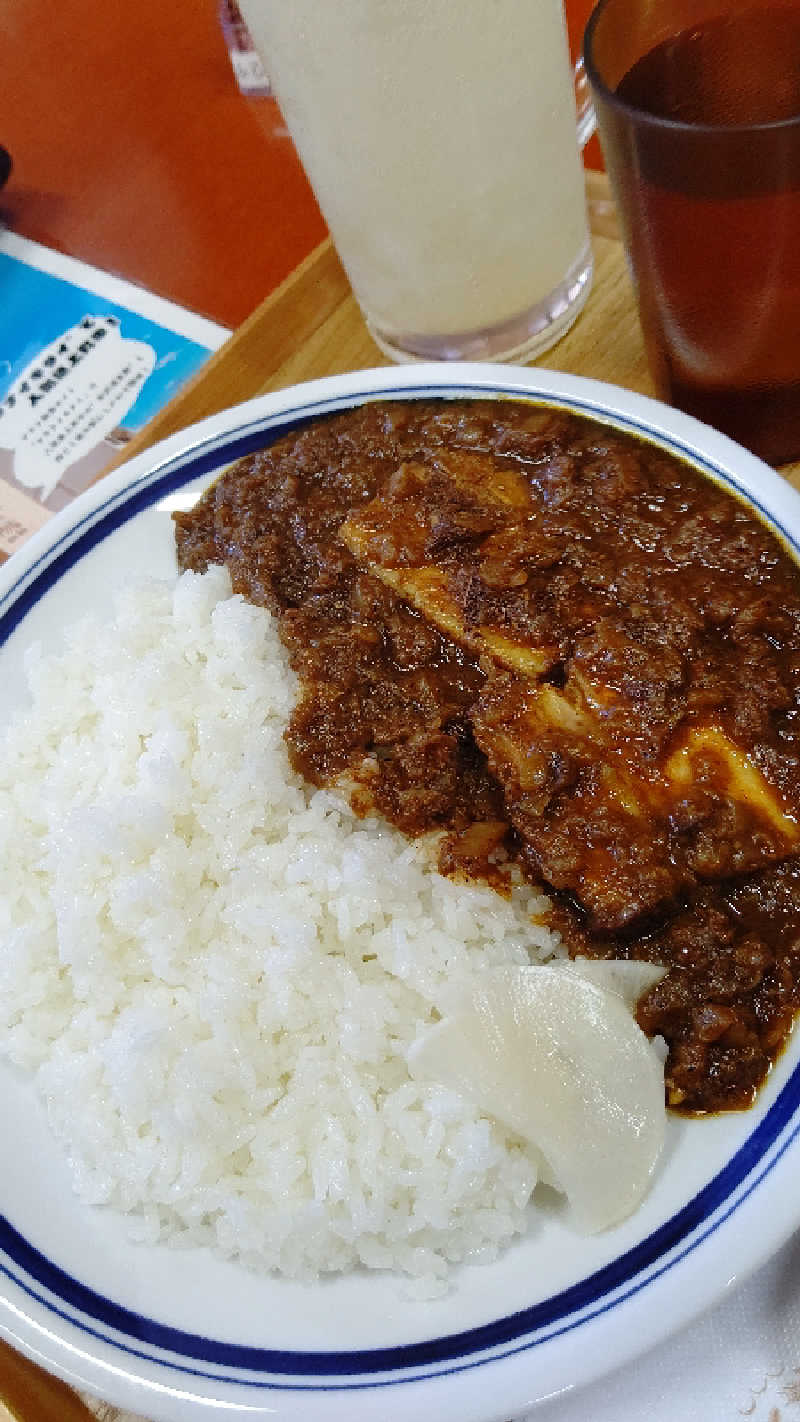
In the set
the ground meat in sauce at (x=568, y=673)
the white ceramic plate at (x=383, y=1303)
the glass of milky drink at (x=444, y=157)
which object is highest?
the glass of milky drink at (x=444, y=157)

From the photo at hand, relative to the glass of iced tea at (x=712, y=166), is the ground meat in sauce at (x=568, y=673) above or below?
below

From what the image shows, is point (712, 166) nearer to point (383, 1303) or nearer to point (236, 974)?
point (236, 974)

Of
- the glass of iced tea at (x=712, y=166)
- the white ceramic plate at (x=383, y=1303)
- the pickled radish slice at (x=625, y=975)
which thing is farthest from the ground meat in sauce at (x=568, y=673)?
the glass of iced tea at (x=712, y=166)

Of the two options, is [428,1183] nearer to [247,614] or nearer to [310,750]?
[310,750]

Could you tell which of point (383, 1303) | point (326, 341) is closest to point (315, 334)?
point (326, 341)

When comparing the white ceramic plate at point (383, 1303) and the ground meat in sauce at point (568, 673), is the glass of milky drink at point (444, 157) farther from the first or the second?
the white ceramic plate at point (383, 1303)

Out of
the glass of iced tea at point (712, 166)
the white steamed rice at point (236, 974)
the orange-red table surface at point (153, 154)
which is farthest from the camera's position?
the orange-red table surface at point (153, 154)

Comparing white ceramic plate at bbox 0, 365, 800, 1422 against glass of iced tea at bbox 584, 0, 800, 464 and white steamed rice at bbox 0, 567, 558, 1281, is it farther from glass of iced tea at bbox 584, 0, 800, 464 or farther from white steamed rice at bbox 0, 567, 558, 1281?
glass of iced tea at bbox 584, 0, 800, 464

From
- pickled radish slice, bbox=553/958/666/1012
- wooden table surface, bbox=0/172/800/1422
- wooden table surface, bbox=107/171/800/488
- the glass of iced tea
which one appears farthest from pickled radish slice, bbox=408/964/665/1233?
wooden table surface, bbox=107/171/800/488
